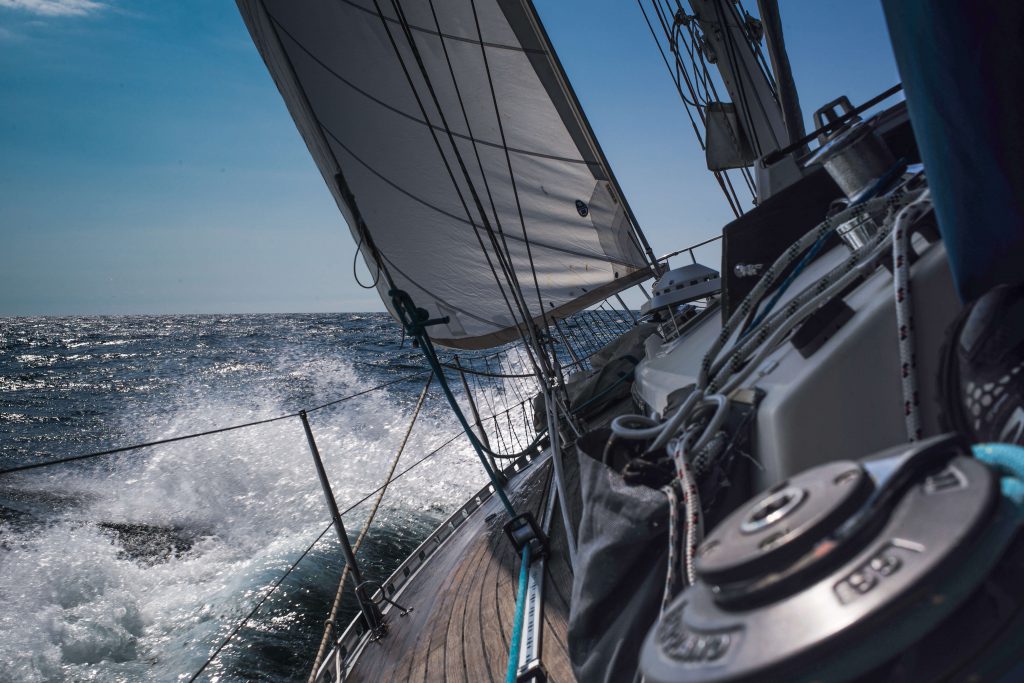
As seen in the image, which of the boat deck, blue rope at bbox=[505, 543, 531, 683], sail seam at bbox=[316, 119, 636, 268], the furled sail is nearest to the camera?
blue rope at bbox=[505, 543, 531, 683]

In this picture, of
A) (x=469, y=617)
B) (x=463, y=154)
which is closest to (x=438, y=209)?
(x=463, y=154)

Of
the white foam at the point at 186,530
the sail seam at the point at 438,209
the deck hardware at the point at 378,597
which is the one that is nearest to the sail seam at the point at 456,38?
the sail seam at the point at 438,209

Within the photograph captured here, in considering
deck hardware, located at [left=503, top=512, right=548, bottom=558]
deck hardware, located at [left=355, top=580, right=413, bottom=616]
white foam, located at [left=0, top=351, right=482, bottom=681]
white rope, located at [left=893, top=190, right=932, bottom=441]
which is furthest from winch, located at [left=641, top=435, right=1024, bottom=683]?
white foam, located at [left=0, top=351, right=482, bottom=681]

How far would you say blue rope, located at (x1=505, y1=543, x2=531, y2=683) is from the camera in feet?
5.43

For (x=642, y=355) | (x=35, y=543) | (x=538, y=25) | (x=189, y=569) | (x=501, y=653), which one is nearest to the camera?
(x=501, y=653)

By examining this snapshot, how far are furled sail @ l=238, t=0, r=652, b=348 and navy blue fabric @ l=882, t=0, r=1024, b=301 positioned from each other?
3.97 metres

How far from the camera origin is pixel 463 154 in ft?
18.4

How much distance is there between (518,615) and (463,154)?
14.7 ft

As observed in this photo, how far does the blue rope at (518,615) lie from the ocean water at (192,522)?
245 cm

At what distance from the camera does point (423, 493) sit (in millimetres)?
7047

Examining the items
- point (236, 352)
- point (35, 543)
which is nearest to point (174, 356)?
point (236, 352)

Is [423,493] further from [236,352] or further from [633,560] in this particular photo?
[236,352]

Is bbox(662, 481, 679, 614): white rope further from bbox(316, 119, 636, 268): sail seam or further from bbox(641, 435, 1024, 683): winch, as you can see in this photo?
bbox(316, 119, 636, 268): sail seam

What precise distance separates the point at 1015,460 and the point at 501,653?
1570 millimetres
